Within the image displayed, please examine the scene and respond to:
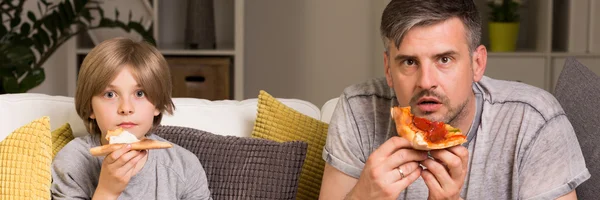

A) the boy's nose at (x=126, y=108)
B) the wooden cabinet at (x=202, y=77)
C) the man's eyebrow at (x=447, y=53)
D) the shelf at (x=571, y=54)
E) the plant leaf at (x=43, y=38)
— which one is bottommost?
the wooden cabinet at (x=202, y=77)

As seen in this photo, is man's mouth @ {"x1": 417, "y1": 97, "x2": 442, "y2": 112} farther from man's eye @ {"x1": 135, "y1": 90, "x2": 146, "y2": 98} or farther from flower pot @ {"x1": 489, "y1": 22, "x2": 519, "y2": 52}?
flower pot @ {"x1": 489, "y1": 22, "x2": 519, "y2": 52}

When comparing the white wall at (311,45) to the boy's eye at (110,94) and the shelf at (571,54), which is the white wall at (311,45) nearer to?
the shelf at (571,54)

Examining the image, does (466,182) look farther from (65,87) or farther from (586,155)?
(65,87)

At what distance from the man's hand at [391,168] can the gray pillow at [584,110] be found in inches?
21.8

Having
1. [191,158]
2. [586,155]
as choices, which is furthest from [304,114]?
[586,155]

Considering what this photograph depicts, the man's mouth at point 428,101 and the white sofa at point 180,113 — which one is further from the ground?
the man's mouth at point 428,101

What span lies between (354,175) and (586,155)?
1.91 feet

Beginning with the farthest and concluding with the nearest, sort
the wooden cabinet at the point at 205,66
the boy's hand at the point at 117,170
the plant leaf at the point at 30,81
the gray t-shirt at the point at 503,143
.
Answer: the wooden cabinet at the point at 205,66, the plant leaf at the point at 30,81, the gray t-shirt at the point at 503,143, the boy's hand at the point at 117,170

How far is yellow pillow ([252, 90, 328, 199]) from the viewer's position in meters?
2.28

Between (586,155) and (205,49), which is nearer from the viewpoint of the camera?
(586,155)

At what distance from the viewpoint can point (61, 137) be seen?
217 centimetres

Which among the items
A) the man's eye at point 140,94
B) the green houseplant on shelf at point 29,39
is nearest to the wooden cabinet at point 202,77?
the green houseplant on shelf at point 29,39

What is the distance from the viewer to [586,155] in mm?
2107

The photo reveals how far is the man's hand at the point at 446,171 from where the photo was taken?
5.64 feet
